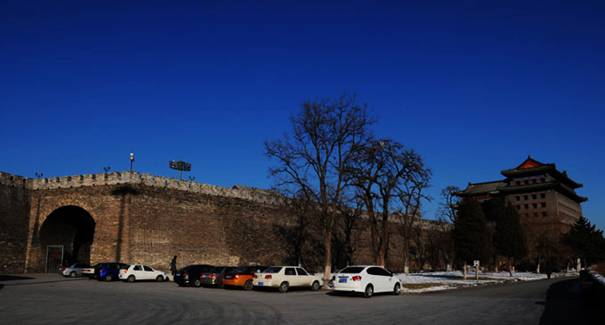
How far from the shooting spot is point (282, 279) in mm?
23141

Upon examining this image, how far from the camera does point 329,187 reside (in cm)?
3206

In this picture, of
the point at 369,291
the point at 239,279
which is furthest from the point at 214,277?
the point at 369,291

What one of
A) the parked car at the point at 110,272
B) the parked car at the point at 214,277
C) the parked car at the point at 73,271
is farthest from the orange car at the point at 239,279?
the parked car at the point at 73,271

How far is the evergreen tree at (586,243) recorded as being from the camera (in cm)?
6716

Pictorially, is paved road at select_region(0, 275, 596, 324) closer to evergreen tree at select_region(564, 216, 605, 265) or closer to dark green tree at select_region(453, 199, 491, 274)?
dark green tree at select_region(453, 199, 491, 274)

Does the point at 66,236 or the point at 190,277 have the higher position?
the point at 66,236

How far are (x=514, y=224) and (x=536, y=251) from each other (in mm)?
18898

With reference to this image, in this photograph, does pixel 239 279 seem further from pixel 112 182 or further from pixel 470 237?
pixel 470 237

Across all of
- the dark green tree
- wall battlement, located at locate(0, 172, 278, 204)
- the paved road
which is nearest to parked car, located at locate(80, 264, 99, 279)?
wall battlement, located at locate(0, 172, 278, 204)

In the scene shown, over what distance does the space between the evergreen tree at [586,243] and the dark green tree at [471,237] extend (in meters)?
35.1

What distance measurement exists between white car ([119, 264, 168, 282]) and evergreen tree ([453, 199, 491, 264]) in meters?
23.9

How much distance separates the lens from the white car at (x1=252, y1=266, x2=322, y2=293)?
23000 mm

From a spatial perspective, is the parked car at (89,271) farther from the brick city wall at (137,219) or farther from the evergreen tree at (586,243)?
the evergreen tree at (586,243)

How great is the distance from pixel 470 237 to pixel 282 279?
70.3 ft
